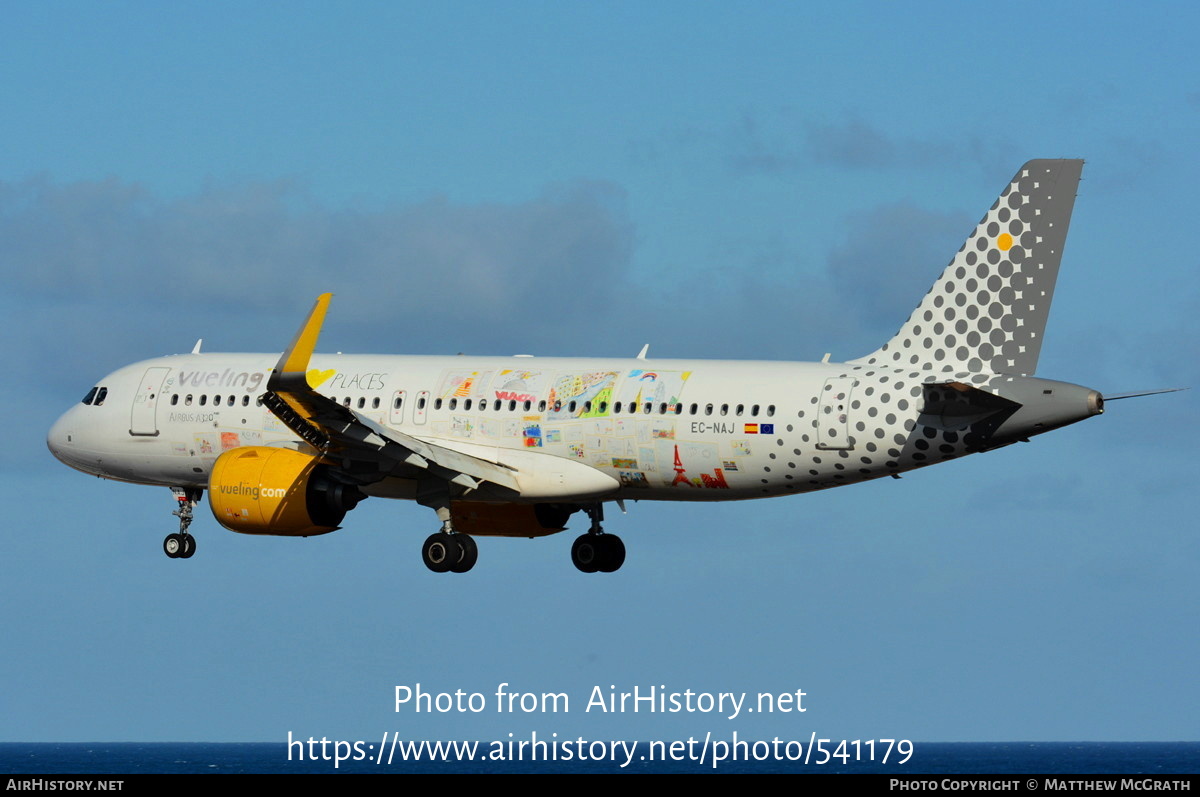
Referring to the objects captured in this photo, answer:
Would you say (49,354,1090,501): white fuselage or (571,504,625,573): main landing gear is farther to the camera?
(571,504,625,573): main landing gear

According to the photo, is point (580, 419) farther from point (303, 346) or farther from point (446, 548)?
point (303, 346)

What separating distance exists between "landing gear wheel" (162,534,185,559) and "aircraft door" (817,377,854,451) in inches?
698

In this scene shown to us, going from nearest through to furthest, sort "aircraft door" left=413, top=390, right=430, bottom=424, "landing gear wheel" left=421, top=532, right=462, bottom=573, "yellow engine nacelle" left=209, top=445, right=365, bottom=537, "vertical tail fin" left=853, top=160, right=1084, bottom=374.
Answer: "vertical tail fin" left=853, top=160, right=1084, bottom=374 → "yellow engine nacelle" left=209, top=445, right=365, bottom=537 → "landing gear wheel" left=421, top=532, right=462, bottom=573 → "aircraft door" left=413, top=390, right=430, bottom=424

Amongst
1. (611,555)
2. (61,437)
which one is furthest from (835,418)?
(61,437)

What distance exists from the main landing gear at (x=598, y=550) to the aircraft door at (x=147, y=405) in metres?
11.0

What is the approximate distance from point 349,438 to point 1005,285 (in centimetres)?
1401

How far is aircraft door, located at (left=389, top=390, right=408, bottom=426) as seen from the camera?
128ft

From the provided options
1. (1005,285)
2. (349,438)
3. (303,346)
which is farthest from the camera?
(349,438)

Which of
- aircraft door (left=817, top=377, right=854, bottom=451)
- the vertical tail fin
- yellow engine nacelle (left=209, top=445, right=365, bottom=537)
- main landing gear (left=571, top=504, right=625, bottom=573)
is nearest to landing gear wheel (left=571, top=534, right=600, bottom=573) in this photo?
main landing gear (left=571, top=504, right=625, bottom=573)

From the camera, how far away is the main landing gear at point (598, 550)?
4122cm

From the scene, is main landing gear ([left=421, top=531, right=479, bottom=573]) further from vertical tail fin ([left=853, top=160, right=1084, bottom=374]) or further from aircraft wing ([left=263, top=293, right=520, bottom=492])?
vertical tail fin ([left=853, top=160, right=1084, bottom=374])

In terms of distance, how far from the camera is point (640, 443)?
119 ft

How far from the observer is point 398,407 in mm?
39281
